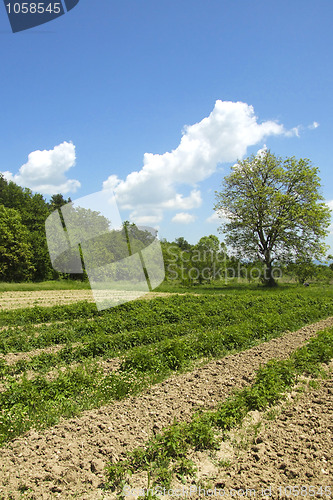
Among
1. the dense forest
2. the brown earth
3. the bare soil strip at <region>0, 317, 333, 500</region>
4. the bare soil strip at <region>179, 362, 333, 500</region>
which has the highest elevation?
the dense forest

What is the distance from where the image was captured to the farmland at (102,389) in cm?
414

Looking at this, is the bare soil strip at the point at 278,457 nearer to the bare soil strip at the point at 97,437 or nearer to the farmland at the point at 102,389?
the farmland at the point at 102,389

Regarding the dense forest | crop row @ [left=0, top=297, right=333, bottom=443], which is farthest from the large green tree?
crop row @ [left=0, top=297, right=333, bottom=443]

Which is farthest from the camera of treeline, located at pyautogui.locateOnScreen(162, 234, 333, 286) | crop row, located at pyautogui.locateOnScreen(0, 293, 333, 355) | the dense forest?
the dense forest

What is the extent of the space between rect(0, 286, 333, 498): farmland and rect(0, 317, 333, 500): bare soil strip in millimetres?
14

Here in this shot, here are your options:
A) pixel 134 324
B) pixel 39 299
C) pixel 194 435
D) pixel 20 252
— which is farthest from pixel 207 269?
pixel 194 435

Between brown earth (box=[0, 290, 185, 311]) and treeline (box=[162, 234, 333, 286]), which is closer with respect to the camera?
brown earth (box=[0, 290, 185, 311])

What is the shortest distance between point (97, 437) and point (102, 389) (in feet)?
5.50

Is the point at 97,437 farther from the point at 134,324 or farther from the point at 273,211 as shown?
the point at 273,211

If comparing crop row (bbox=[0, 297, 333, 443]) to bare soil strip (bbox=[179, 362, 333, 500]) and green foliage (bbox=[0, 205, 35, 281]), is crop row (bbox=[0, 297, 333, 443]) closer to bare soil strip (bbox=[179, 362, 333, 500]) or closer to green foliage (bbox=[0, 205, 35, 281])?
bare soil strip (bbox=[179, 362, 333, 500])

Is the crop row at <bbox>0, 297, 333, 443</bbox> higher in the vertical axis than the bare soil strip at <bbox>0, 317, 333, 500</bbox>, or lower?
higher

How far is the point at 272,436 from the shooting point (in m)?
4.73

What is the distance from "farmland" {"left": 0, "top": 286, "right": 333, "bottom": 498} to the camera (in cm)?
414

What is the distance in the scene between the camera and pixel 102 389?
6.40 metres
